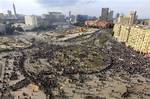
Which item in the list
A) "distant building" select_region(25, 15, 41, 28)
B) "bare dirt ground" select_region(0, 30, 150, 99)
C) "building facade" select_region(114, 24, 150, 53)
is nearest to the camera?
"bare dirt ground" select_region(0, 30, 150, 99)

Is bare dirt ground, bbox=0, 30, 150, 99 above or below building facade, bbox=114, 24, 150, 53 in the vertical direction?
below

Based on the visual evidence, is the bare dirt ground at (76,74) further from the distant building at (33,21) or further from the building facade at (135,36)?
the distant building at (33,21)

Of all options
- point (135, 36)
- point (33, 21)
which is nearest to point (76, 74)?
point (135, 36)

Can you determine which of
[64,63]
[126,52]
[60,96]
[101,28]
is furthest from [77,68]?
[101,28]

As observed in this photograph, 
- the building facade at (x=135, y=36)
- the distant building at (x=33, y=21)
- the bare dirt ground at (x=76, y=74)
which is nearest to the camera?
the bare dirt ground at (x=76, y=74)

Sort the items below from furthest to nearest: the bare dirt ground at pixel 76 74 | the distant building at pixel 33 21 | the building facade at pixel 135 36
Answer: the distant building at pixel 33 21 < the building facade at pixel 135 36 < the bare dirt ground at pixel 76 74

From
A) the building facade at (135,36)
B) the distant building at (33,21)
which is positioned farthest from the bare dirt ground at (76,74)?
the distant building at (33,21)

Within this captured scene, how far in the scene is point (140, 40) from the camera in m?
83.4

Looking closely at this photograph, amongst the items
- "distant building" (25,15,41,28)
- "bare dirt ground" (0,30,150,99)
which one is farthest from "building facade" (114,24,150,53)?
"distant building" (25,15,41,28)

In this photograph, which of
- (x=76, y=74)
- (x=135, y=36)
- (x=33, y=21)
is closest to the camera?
(x=76, y=74)

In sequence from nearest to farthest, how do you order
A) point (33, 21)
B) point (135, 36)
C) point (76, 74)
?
point (76, 74)
point (135, 36)
point (33, 21)

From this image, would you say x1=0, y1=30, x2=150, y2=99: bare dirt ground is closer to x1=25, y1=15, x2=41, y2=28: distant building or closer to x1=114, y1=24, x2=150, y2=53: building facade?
x1=114, y1=24, x2=150, y2=53: building facade

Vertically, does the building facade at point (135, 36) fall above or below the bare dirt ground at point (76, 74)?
above

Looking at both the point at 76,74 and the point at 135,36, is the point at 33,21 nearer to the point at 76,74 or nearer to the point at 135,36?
the point at 135,36
